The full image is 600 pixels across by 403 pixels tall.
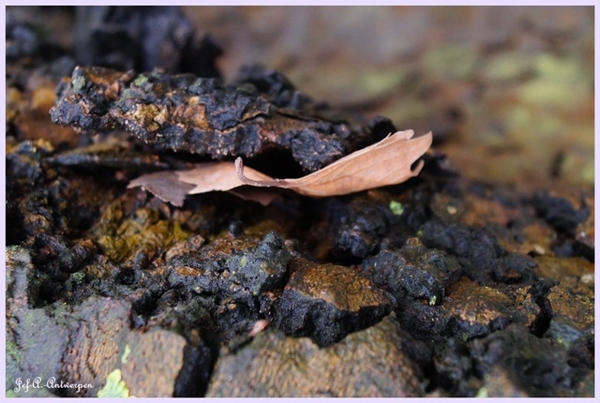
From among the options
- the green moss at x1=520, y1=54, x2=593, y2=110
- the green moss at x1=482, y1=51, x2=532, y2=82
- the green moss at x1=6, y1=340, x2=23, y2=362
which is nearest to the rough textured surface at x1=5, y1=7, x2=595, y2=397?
the green moss at x1=6, y1=340, x2=23, y2=362

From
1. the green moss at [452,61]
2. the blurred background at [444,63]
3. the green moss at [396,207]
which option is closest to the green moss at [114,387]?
the green moss at [396,207]

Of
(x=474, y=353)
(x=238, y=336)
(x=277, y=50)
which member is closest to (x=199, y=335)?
(x=238, y=336)

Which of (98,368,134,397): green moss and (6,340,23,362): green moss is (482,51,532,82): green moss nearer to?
(98,368,134,397): green moss

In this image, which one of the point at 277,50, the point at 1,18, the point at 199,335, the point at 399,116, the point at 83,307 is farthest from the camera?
the point at 277,50

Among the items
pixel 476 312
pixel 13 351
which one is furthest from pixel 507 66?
pixel 13 351

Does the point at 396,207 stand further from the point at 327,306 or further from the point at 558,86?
the point at 558,86

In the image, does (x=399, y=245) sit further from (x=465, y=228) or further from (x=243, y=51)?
(x=243, y=51)
